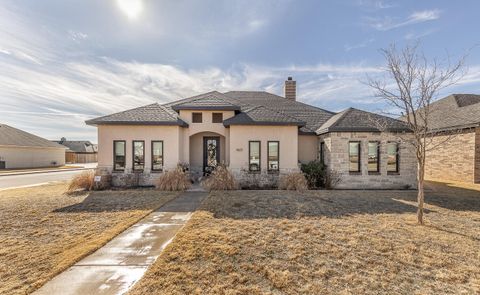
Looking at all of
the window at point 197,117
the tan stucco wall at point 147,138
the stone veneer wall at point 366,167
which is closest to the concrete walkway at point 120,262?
the tan stucco wall at point 147,138

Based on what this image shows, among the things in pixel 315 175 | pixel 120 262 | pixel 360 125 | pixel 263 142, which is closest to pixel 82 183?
pixel 120 262

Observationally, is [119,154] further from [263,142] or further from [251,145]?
[263,142]

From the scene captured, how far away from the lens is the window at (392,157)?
11742mm

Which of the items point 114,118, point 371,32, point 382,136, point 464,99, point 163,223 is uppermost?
point 371,32

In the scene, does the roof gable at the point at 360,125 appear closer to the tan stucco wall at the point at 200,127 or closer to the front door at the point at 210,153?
the tan stucco wall at the point at 200,127

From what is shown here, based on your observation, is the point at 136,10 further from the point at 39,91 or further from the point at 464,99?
the point at 464,99

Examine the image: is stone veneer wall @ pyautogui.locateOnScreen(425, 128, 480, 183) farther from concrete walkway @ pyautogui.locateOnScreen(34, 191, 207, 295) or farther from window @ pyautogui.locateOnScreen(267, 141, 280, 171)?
concrete walkway @ pyautogui.locateOnScreen(34, 191, 207, 295)

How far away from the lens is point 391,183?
11.6m

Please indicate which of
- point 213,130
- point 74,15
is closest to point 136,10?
point 74,15

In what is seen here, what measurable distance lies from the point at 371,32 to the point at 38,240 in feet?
53.5

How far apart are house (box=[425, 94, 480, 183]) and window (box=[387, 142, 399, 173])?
8.50ft

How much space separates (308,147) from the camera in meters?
13.9

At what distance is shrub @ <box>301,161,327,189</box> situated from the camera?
1167 cm

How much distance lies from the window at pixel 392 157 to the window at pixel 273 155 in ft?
20.3
